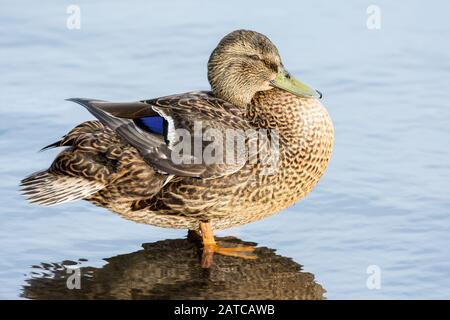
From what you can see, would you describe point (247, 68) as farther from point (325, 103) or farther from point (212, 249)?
point (325, 103)

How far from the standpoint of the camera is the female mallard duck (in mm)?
6605

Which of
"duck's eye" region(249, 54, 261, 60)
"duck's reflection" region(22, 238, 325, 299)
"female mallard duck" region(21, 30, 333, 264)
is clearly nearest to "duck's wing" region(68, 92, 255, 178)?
"female mallard duck" region(21, 30, 333, 264)

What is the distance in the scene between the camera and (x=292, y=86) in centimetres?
689

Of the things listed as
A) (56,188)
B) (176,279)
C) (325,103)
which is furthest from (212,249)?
(325,103)

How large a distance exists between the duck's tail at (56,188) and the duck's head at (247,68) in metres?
0.96

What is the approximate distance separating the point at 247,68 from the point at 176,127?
2.02 ft

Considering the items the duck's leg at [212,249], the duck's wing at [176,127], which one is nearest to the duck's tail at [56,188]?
the duck's wing at [176,127]

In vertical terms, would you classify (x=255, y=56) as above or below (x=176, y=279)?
above

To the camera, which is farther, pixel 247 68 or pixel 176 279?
pixel 247 68

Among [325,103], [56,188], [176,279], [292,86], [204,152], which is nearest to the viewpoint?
[176,279]

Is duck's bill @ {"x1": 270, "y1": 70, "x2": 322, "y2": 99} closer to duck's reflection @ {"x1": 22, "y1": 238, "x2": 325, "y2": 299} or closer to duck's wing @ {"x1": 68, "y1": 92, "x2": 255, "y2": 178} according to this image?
duck's wing @ {"x1": 68, "y1": 92, "x2": 255, "y2": 178}

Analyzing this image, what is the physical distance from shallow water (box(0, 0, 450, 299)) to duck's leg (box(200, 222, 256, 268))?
0.52 feet
